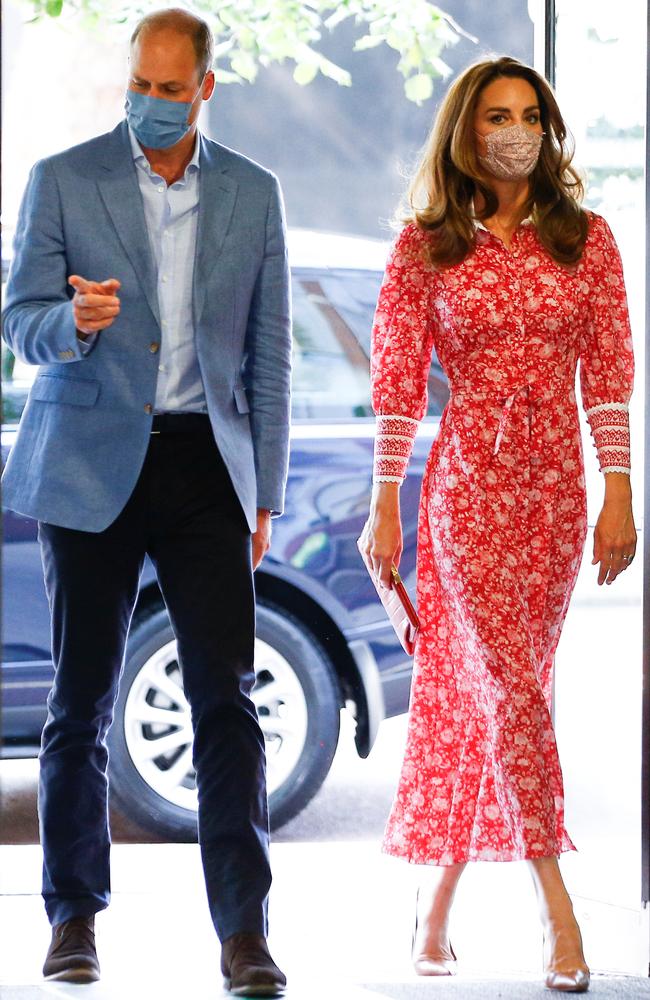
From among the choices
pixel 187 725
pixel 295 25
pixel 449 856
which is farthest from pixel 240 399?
pixel 295 25

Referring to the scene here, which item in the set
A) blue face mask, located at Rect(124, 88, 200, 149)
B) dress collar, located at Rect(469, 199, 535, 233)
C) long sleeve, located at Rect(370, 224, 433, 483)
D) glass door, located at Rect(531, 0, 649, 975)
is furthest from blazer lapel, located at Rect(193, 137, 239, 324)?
glass door, located at Rect(531, 0, 649, 975)

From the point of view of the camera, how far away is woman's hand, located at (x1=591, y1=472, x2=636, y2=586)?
249cm

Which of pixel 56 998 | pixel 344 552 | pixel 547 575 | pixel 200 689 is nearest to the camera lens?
→ pixel 56 998

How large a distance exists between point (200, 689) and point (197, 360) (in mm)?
576

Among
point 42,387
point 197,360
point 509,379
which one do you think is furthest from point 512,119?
point 42,387

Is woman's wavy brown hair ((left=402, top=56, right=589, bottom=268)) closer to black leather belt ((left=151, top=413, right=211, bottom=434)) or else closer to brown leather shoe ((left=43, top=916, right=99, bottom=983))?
black leather belt ((left=151, top=413, right=211, bottom=434))

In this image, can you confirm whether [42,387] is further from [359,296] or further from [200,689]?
[359,296]

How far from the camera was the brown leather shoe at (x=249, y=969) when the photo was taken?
7.26 feet

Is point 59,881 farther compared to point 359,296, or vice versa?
point 359,296

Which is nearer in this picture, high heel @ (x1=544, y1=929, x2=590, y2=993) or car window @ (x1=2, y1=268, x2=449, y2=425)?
high heel @ (x1=544, y1=929, x2=590, y2=993)

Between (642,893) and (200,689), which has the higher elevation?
(200,689)

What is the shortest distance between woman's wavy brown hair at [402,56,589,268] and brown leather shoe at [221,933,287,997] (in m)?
1.24

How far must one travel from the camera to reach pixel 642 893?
2863 millimetres

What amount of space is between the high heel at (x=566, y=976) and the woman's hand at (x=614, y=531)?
672mm
